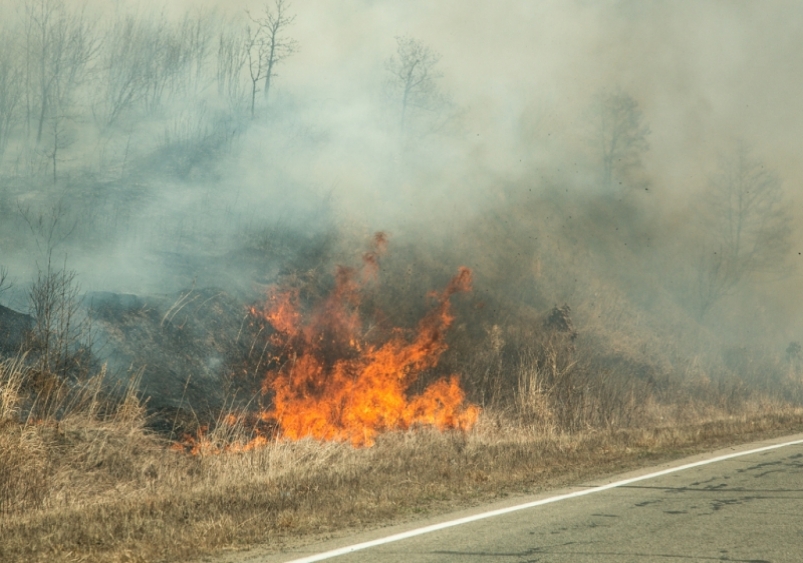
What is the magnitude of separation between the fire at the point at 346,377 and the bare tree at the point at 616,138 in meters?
28.4

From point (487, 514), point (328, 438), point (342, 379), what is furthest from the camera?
point (342, 379)

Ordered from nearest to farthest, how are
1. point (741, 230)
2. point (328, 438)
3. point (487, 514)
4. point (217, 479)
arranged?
1. point (487, 514)
2. point (217, 479)
3. point (328, 438)
4. point (741, 230)

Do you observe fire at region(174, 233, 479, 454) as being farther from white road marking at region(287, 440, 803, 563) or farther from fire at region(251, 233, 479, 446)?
white road marking at region(287, 440, 803, 563)

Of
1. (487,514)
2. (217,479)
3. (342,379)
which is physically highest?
(342,379)

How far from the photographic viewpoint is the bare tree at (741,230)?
33.6 meters

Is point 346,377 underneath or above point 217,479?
above

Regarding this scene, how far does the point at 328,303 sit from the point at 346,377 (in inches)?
101

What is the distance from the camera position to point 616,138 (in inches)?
1629

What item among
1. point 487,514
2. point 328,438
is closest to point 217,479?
point 328,438

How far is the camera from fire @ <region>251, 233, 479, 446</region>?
12.6 metres

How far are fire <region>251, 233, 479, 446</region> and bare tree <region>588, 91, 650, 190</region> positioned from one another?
2841 centimetres

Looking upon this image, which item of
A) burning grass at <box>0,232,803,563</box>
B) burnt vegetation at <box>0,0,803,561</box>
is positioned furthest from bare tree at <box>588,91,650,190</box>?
burning grass at <box>0,232,803,563</box>

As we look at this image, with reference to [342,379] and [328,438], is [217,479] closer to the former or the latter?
[328,438]

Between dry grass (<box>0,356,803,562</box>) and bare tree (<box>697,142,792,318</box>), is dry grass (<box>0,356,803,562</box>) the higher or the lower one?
the lower one
